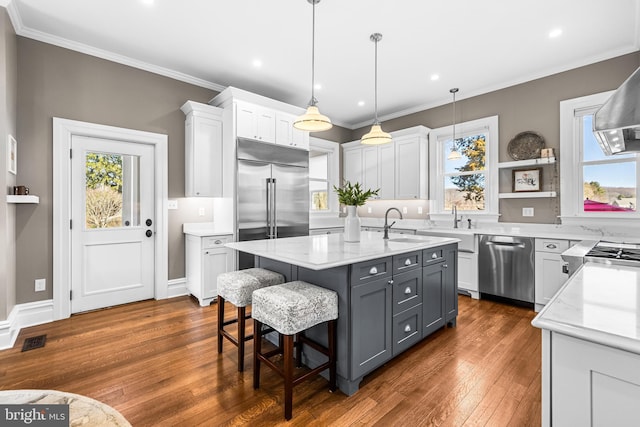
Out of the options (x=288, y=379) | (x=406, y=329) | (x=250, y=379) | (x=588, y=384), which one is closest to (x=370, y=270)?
(x=406, y=329)

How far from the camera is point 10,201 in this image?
8.60 ft

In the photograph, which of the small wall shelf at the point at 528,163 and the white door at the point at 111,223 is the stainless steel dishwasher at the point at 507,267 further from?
the white door at the point at 111,223

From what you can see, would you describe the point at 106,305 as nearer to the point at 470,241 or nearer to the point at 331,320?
the point at 331,320

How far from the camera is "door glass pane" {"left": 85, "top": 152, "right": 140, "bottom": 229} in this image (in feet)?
11.4

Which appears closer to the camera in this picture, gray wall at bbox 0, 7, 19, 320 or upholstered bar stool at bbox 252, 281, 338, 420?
upholstered bar stool at bbox 252, 281, 338, 420

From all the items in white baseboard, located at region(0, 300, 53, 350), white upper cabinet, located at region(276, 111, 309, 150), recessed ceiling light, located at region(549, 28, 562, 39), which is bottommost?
white baseboard, located at region(0, 300, 53, 350)

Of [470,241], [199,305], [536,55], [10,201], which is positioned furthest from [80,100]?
[536,55]

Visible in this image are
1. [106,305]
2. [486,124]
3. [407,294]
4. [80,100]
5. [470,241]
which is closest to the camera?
[407,294]

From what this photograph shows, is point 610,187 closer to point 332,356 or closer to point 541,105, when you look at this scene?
point 541,105

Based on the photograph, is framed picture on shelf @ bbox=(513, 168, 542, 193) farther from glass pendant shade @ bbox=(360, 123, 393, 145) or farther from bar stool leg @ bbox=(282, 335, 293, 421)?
bar stool leg @ bbox=(282, 335, 293, 421)

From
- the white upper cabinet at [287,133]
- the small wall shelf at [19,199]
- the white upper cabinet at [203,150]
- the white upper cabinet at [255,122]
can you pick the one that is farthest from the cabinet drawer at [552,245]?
the small wall shelf at [19,199]

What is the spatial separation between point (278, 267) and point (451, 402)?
1.54 m

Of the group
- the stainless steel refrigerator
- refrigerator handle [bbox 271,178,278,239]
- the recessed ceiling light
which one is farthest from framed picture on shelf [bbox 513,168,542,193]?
refrigerator handle [bbox 271,178,278,239]

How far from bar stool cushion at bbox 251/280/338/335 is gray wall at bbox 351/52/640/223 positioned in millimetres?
3485
